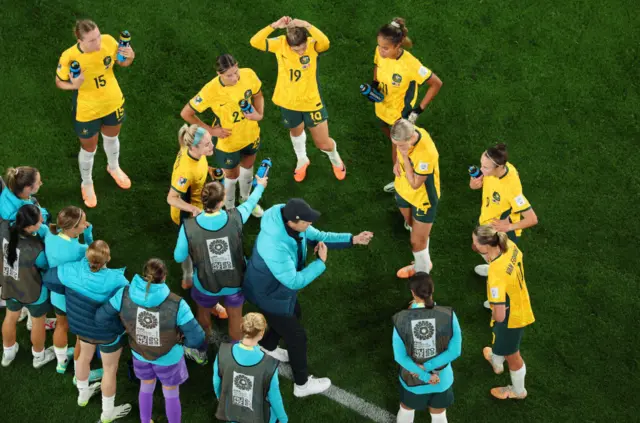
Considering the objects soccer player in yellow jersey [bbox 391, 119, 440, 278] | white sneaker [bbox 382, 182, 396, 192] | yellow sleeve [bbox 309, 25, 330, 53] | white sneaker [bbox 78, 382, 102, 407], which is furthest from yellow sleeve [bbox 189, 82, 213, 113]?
white sneaker [bbox 78, 382, 102, 407]

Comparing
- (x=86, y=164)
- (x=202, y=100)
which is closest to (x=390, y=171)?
(x=202, y=100)

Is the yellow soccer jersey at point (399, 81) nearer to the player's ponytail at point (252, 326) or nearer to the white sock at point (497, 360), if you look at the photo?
the white sock at point (497, 360)

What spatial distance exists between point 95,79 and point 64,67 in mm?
331

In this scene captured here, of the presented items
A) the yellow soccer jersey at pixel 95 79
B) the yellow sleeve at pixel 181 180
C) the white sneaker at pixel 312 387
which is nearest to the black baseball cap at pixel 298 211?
the yellow sleeve at pixel 181 180

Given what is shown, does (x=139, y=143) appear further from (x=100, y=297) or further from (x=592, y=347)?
(x=592, y=347)

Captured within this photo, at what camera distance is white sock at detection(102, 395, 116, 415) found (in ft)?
23.6

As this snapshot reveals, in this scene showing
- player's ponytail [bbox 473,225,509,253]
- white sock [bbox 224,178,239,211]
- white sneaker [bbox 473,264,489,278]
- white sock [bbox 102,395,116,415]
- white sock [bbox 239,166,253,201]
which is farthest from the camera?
white sock [bbox 239,166,253,201]

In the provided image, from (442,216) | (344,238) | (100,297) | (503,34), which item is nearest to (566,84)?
(503,34)

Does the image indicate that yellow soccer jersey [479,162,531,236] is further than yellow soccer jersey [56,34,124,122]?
No

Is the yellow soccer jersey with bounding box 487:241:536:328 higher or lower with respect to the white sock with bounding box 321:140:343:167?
higher

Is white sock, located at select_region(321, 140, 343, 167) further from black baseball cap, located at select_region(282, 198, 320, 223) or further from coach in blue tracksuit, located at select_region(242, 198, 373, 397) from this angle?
black baseball cap, located at select_region(282, 198, 320, 223)

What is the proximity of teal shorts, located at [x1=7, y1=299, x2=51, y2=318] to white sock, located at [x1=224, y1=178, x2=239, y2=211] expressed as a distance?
217 cm

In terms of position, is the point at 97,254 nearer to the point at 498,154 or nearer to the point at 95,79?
the point at 95,79

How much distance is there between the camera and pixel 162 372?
22.2 ft
